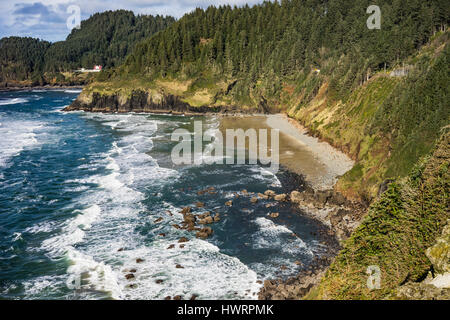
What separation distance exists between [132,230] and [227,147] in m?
39.1

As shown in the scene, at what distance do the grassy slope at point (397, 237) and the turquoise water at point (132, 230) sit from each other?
31.3ft

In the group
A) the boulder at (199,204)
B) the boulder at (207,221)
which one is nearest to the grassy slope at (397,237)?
the boulder at (207,221)

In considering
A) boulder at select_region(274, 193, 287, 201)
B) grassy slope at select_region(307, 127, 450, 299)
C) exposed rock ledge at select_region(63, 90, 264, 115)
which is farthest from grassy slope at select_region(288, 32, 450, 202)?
exposed rock ledge at select_region(63, 90, 264, 115)

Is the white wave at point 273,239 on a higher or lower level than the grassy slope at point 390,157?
lower

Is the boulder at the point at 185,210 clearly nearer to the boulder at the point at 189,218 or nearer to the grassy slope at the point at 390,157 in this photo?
the boulder at the point at 189,218

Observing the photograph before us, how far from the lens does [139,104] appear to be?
5364 inches

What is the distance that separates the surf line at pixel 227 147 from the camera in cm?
6550

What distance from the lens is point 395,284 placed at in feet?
64.2

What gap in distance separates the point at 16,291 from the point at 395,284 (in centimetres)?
3148

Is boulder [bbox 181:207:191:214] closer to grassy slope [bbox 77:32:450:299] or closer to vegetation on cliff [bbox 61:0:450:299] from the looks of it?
grassy slope [bbox 77:32:450:299]

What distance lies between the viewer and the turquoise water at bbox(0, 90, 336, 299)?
3105 cm

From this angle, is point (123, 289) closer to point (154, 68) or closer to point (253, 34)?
point (154, 68)

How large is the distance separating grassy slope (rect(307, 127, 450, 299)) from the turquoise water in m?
9.54
